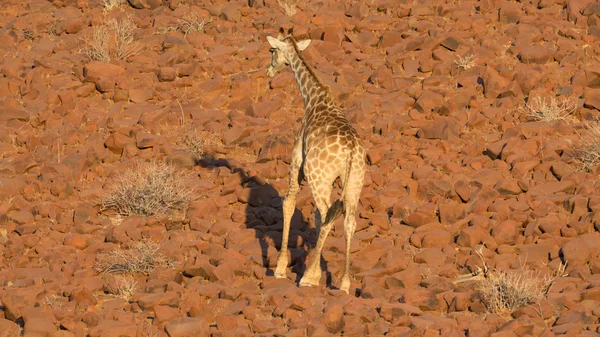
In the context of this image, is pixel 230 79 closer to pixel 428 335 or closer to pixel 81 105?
pixel 81 105

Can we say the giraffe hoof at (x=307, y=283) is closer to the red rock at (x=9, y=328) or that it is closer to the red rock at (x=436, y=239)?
the red rock at (x=436, y=239)

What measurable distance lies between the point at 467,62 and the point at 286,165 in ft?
13.5

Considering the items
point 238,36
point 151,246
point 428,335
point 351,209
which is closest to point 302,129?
point 351,209

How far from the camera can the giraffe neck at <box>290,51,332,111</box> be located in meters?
12.5

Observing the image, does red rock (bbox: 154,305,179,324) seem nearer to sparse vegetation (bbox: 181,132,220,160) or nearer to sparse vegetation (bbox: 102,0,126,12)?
sparse vegetation (bbox: 181,132,220,160)

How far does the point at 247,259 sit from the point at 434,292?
2.39 m

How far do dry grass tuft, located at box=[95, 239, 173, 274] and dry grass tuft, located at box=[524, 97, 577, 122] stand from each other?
6.35 m

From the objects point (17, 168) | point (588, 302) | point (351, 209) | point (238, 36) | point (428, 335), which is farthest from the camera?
point (238, 36)

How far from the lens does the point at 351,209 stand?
11.5 meters

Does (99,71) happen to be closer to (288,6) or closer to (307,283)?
(288,6)

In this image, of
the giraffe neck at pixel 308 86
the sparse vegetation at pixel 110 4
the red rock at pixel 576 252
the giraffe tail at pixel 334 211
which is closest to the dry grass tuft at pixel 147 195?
the giraffe neck at pixel 308 86

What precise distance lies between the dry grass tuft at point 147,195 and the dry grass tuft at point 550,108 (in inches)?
210

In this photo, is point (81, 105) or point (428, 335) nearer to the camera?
point (428, 335)

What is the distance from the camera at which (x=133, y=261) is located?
12.3 metres
